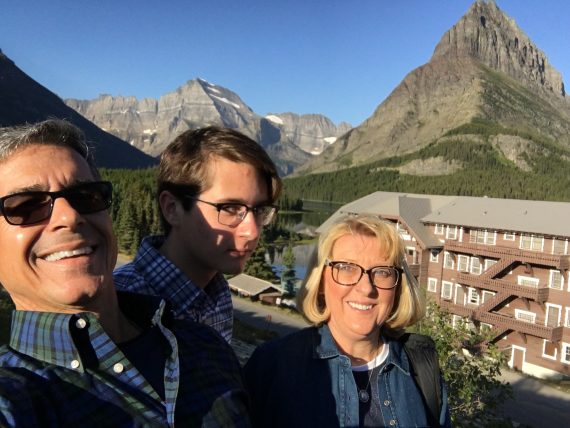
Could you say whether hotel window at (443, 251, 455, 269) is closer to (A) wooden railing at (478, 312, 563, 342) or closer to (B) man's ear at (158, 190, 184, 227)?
(A) wooden railing at (478, 312, 563, 342)

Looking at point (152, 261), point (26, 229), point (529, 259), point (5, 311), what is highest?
point (26, 229)

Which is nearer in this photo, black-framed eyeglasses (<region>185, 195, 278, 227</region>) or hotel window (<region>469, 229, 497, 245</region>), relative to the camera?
black-framed eyeglasses (<region>185, 195, 278, 227</region>)

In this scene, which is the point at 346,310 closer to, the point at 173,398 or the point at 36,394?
the point at 173,398

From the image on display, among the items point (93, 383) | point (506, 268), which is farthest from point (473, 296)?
point (93, 383)

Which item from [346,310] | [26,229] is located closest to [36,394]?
[26,229]

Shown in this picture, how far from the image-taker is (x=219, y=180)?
2.95m

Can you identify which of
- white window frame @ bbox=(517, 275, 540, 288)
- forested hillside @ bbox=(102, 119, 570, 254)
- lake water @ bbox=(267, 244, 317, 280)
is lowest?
lake water @ bbox=(267, 244, 317, 280)

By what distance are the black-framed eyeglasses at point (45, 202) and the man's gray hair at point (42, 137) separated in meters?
0.19

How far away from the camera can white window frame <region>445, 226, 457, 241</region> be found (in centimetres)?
3700

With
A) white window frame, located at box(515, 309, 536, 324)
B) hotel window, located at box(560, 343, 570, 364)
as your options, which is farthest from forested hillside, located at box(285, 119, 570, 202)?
hotel window, located at box(560, 343, 570, 364)

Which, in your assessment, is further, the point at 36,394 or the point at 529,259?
the point at 529,259

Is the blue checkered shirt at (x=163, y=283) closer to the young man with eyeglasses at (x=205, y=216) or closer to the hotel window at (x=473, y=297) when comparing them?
the young man with eyeglasses at (x=205, y=216)

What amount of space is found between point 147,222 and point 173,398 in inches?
2467

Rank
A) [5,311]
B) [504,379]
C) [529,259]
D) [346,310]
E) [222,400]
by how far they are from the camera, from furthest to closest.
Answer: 1. [529,259]
2. [504,379]
3. [5,311]
4. [346,310]
5. [222,400]
